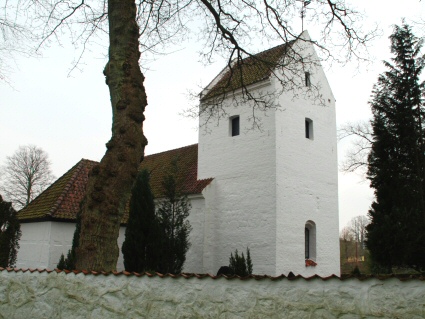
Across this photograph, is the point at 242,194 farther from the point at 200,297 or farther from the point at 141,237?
the point at 200,297

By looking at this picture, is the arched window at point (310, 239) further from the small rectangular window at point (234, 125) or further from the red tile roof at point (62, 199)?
the red tile roof at point (62, 199)

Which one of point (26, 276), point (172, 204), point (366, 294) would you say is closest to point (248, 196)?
point (172, 204)

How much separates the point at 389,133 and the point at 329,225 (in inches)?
250

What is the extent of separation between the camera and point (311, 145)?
14938mm

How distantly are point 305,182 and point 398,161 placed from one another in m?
6.39

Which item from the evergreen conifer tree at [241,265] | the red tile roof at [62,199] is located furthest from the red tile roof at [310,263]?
the red tile roof at [62,199]

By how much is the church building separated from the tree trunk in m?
5.85

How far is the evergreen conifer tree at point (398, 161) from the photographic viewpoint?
653 inches

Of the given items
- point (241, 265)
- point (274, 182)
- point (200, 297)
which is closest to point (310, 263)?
point (241, 265)

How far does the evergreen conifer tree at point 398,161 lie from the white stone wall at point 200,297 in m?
14.4

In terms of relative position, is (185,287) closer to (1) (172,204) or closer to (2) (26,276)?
(2) (26,276)

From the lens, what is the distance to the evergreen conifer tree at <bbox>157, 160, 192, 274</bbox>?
12086mm

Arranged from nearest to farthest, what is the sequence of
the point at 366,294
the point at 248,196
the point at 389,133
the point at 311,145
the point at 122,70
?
the point at 366,294 → the point at 122,70 → the point at 248,196 → the point at 311,145 → the point at 389,133

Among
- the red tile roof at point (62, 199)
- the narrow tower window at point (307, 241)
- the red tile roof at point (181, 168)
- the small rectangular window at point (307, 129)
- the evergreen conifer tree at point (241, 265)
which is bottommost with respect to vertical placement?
the evergreen conifer tree at point (241, 265)
